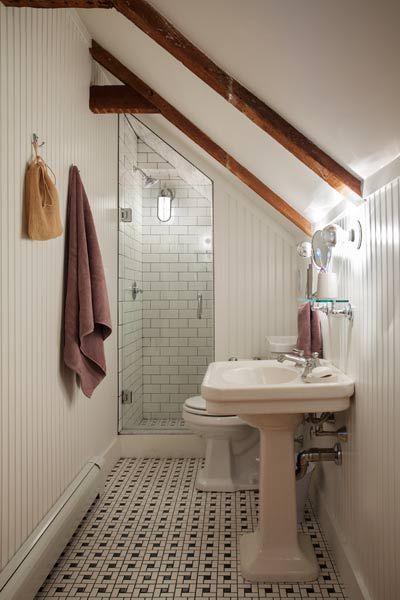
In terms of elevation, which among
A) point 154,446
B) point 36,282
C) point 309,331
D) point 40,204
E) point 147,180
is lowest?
point 154,446

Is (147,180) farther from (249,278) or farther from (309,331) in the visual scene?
(309,331)

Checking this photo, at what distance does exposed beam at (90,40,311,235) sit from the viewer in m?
2.84

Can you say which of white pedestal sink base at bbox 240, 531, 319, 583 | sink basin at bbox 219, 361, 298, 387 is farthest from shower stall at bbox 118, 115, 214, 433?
white pedestal sink base at bbox 240, 531, 319, 583

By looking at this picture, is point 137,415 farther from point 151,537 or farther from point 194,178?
point 194,178

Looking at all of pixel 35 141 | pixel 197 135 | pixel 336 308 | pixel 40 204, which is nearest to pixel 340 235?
pixel 336 308

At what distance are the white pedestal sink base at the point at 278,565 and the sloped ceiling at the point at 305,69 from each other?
5.04 ft

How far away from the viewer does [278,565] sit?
1.98 meters

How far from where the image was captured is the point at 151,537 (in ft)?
7.57

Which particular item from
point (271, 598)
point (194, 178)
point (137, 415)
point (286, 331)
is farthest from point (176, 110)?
point (271, 598)

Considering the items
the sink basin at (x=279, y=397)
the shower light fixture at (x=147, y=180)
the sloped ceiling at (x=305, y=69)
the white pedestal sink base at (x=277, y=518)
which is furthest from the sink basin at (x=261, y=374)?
the shower light fixture at (x=147, y=180)

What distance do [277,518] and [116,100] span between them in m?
2.43

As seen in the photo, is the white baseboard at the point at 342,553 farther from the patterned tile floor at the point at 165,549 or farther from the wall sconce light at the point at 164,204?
the wall sconce light at the point at 164,204

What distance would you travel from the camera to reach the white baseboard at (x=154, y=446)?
11.3ft

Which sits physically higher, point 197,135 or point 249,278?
point 197,135
